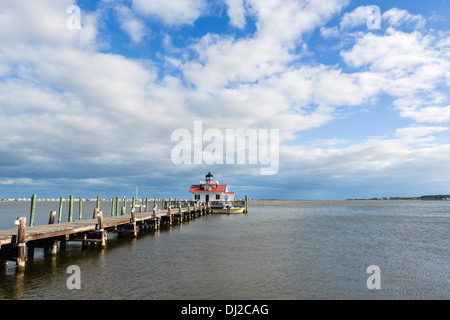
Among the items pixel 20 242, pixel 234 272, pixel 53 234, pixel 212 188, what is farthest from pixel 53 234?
pixel 212 188

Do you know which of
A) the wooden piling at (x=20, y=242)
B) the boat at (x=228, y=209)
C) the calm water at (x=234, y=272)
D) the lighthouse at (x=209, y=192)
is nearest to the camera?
the calm water at (x=234, y=272)

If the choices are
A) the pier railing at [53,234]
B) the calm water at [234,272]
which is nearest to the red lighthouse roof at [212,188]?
the pier railing at [53,234]

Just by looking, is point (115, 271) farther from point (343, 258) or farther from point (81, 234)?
point (343, 258)

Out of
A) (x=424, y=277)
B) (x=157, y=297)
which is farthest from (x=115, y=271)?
(x=424, y=277)

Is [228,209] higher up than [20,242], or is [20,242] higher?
[20,242]

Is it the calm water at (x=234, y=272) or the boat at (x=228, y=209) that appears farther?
the boat at (x=228, y=209)

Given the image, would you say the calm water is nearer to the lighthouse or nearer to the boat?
the boat

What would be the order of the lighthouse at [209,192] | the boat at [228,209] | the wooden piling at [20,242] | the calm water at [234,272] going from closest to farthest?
1. the calm water at [234,272]
2. the wooden piling at [20,242]
3. the boat at [228,209]
4. the lighthouse at [209,192]

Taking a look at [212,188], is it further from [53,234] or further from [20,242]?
[20,242]

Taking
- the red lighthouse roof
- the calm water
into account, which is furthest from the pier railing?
the red lighthouse roof

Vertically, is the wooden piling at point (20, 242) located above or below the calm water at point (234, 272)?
above

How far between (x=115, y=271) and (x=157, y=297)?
4.41 m

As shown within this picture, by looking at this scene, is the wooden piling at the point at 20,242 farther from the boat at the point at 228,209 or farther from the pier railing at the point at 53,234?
the boat at the point at 228,209

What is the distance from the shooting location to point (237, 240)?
2417 cm
